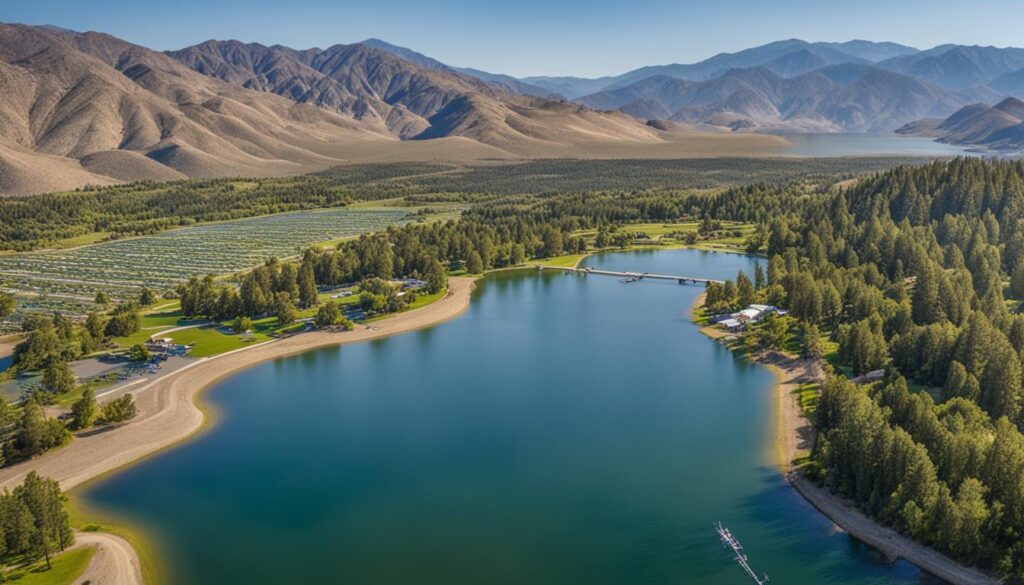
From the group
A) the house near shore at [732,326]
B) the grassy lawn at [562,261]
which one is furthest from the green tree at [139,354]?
the grassy lawn at [562,261]

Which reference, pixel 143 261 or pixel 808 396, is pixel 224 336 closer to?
pixel 143 261

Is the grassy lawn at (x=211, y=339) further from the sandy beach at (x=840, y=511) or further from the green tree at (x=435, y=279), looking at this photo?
the sandy beach at (x=840, y=511)

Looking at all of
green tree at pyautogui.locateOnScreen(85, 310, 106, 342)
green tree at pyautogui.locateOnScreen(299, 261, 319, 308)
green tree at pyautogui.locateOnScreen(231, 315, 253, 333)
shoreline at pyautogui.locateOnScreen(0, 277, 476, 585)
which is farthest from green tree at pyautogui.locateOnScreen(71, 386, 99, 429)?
green tree at pyautogui.locateOnScreen(299, 261, 319, 308)

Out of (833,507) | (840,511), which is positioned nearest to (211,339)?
(833,507)

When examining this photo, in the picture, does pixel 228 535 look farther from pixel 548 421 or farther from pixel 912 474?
pixel 912 474

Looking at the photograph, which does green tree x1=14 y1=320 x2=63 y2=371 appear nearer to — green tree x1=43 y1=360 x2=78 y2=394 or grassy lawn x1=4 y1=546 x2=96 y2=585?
green tree x1=43 y1=360 x2=78 y2=394

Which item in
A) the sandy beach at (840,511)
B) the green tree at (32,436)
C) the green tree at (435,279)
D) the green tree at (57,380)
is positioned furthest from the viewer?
the green tree at (435,279)
